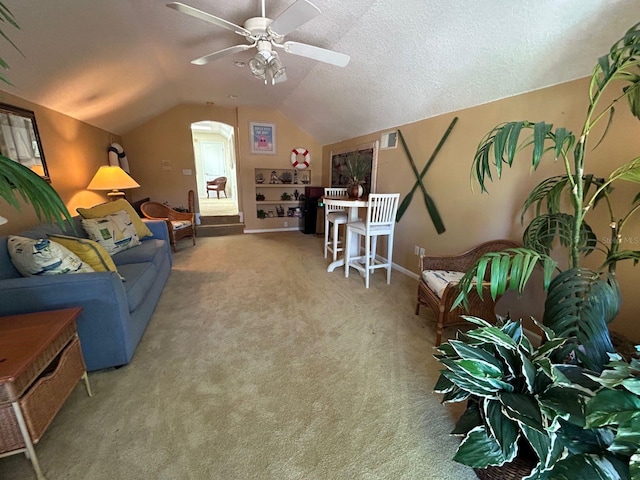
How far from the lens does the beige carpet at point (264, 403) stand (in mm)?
1180

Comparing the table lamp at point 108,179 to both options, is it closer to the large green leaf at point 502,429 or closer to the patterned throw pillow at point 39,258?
the patterned throw pillow at point 39,258

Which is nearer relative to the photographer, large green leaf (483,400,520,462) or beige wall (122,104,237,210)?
large green leaf (483,400,520,462)

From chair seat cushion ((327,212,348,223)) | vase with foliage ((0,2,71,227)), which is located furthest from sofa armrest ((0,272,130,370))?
chair seat cushion ((327,212,348,223))

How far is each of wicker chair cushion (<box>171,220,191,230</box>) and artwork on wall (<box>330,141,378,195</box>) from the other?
2847mm

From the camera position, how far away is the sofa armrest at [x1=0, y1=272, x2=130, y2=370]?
144 cm

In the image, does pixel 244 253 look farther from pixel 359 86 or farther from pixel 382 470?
pixel 382 470

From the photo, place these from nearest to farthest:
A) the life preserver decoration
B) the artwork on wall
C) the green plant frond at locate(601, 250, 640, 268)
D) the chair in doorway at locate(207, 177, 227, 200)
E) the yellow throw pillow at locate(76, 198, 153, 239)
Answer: the green plant frond at locate(601, 250, 640, 268) < the yellow throw pillow at locate(76, 198, 153, 239) < the artwork on wall < the life preserver decoration < the chair in doorway at locate(207, 177, 227, 200)

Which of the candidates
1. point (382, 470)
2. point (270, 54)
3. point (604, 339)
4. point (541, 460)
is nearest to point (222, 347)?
point (382, 470)

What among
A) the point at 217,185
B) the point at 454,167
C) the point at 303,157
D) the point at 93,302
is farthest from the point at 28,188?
the point at 217,185

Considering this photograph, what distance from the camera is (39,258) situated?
5.09 ft

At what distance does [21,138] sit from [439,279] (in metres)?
3.67

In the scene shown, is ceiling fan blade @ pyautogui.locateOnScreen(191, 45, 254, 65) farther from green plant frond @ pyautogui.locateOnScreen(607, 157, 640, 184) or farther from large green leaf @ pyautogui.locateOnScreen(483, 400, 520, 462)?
large green leaf @ pyautogui.locateOnScreen(483, 400, 520, 462)

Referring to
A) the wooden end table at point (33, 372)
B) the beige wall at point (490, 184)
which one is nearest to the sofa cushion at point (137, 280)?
the wooden end table at point (33, 372)

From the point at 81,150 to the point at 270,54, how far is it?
110 inches
